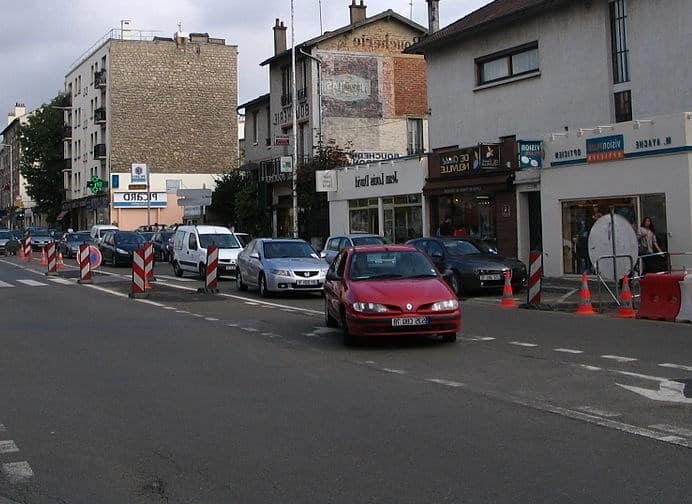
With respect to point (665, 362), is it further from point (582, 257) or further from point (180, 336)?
point (582, 257)

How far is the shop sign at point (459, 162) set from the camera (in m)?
29.0

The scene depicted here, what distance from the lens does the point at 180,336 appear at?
14203mm

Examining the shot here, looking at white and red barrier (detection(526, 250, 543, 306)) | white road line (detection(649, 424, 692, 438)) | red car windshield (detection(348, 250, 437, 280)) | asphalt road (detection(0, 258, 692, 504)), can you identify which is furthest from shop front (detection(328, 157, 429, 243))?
white road line (detection(649, 424, 692, 438))

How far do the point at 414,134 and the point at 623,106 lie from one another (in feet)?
74.2

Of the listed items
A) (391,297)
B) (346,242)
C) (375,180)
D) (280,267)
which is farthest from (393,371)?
(375,180)

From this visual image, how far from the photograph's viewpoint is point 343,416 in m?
7.93

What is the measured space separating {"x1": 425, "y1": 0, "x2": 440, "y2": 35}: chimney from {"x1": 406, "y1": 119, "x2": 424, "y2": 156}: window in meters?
8.45

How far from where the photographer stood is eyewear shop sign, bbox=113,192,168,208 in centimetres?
6900

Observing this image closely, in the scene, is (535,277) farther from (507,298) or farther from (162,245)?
(162,245)

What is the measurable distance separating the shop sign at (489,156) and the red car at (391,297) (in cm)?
1506

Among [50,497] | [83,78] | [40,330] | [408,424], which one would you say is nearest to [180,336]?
[40,330]

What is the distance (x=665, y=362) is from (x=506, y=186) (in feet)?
56.9

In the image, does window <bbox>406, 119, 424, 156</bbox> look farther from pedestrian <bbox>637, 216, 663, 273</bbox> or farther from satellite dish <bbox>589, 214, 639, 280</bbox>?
satellite dish <bbox>589, 214, 639, 280</bbox>

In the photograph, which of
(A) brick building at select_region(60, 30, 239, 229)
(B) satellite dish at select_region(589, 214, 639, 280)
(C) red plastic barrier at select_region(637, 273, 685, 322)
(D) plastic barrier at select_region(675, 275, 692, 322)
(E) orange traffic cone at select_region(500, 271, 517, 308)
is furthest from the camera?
(A) brick building at select_region(60, 30, 239, 229)
